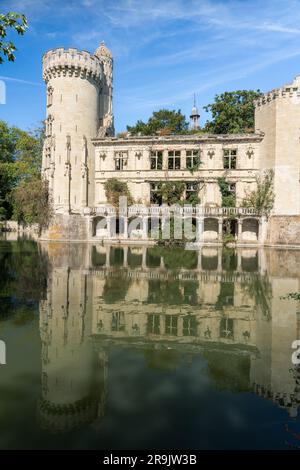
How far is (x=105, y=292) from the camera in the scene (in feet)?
44.2

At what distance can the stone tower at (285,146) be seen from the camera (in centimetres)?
3378

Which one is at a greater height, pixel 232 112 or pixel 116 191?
pixel 232 112

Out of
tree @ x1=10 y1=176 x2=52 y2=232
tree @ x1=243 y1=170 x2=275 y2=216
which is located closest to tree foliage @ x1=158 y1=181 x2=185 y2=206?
tree @ x1=243 y1=170 x2=275 y2=216

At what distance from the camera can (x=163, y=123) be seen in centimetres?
5625

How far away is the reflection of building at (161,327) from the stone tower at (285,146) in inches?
751

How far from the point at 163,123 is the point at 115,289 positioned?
46.3 metres

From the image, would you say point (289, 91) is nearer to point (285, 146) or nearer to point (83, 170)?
point (285, 146)

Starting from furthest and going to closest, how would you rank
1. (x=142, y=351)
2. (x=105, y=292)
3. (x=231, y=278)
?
1. (x=231, y=278)
2. (x=105, y=292)
3. (x=142, y=351)

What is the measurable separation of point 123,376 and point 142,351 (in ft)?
4.65

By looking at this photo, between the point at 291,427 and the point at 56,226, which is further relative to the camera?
the point at 56,226

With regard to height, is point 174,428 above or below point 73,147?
below

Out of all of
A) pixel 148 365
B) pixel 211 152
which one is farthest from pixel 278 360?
pixel 211 152

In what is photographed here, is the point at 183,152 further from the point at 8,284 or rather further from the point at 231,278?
the point at 8,284

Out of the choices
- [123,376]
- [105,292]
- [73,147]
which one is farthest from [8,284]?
[73,147]
